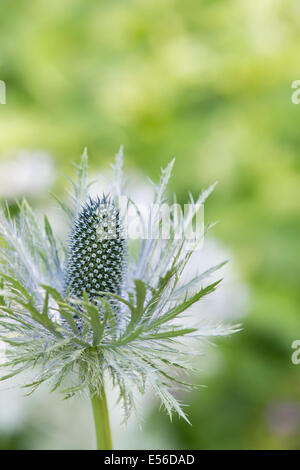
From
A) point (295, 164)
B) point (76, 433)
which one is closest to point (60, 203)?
point (76, 433)

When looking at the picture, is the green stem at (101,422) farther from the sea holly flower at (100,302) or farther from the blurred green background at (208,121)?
the blurred green background at (208,121)

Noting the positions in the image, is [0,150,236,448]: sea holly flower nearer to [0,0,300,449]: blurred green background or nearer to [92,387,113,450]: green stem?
[92,387,113,450]: green stem

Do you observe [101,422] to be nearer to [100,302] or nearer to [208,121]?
[100,302]

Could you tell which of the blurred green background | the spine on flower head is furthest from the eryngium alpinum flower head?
the blurred green background

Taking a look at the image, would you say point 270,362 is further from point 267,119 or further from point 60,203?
point 60,203

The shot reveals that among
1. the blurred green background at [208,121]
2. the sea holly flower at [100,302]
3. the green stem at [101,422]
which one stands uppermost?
the blurred green background at [208,121]

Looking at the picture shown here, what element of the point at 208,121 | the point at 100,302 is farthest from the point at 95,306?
the point at 208,121

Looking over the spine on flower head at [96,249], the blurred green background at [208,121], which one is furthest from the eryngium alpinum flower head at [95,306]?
the blurred green background at [208,121]

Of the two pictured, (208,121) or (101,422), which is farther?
(208,121)
